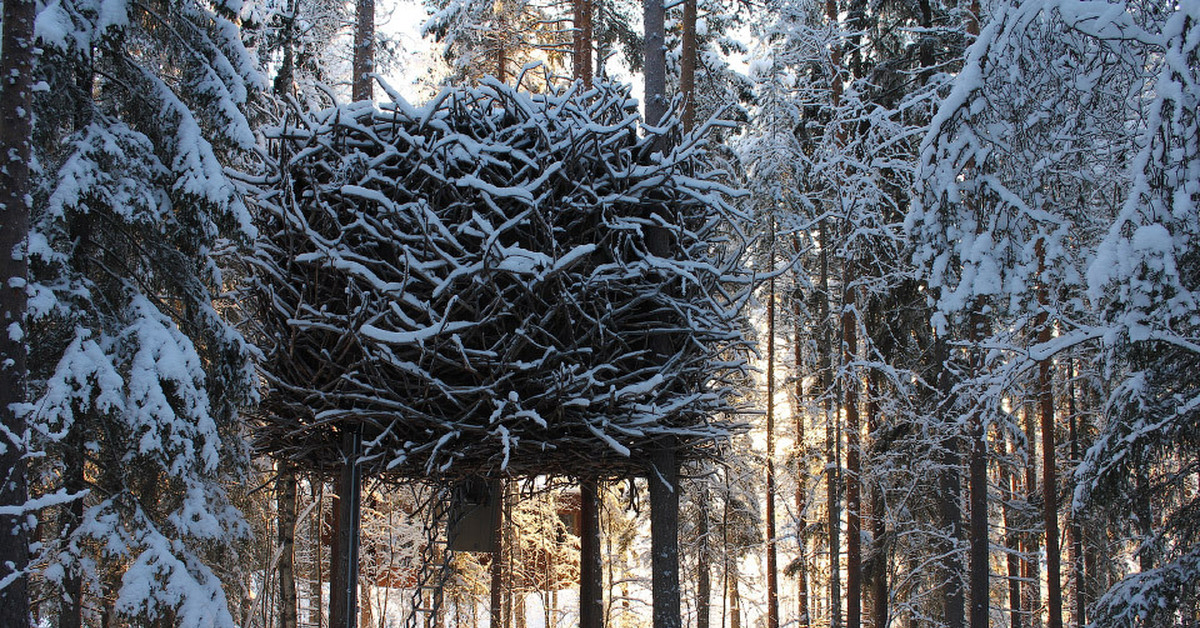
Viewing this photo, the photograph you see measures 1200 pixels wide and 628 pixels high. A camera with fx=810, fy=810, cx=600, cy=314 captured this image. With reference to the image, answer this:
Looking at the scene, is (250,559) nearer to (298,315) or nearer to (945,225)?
(298,315)

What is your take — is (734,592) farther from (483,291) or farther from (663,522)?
(483,291)

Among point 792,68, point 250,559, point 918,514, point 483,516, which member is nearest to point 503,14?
point 792,68

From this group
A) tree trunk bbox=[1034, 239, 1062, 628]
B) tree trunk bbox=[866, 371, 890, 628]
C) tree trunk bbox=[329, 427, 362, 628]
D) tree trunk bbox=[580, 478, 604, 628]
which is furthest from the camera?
tree trunk bbox=[866, 371, 890, 628]

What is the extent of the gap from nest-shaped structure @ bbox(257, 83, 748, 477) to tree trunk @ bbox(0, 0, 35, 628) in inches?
43.7

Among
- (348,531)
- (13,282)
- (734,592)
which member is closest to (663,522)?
(348,531)

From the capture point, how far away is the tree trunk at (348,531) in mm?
4312

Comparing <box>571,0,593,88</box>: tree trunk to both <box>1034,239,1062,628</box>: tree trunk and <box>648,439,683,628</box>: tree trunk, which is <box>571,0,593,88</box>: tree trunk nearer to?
<box>1034,239,1062,628</box>: tree trunk

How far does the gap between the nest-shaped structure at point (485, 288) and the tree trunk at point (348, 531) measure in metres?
0.12

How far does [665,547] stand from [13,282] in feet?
12.0

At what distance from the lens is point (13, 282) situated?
3910 millimetres

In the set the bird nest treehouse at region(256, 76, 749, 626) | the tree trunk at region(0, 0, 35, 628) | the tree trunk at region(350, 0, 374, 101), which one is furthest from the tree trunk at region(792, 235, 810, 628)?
the tree trunk at region(0, 0, 35, 628)

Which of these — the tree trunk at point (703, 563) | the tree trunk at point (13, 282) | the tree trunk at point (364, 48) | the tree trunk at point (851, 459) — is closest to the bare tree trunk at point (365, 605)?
the tree trunk at point (703, 563)

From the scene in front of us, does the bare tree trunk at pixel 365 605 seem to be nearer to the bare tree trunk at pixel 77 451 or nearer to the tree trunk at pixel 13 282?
the bare tree trunk at pixel 77 451

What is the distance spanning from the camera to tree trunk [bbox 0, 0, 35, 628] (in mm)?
3863
